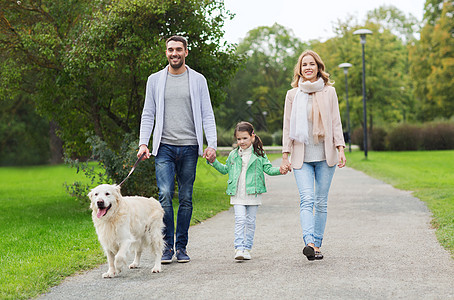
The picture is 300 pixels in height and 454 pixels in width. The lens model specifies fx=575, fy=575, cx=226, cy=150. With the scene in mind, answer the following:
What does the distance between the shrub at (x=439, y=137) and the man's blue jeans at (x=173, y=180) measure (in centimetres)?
4229

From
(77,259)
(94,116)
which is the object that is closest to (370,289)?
(77,259)

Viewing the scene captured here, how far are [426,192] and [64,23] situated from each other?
9.20 meters

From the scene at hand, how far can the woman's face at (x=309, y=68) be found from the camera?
591 centimetres

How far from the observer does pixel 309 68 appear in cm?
591

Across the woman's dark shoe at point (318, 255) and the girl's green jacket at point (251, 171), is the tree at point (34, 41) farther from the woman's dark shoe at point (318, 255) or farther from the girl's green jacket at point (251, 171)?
the woman's dark shoe at point (318, 255)

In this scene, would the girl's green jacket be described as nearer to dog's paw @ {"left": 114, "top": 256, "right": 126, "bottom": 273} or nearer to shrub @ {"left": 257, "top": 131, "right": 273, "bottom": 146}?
dog's paw @ {"left": 114, "top": 256, "right": 126, "bottom": 273}

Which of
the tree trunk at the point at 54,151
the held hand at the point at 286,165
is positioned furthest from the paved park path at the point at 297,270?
the tree trunk at the point at 54,151

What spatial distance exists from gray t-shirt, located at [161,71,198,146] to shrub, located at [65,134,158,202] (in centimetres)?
526

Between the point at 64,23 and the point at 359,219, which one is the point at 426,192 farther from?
the point at 64,23

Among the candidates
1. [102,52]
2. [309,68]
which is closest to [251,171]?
[309,68]

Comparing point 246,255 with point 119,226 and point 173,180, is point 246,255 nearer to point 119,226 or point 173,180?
point 173,180

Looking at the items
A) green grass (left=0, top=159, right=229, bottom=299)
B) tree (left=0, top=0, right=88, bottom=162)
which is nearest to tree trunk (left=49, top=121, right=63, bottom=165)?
green grass (left=0, top=159, right=229, bottom=299)

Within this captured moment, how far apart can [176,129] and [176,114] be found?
0.50 feet

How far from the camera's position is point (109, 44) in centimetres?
1189
